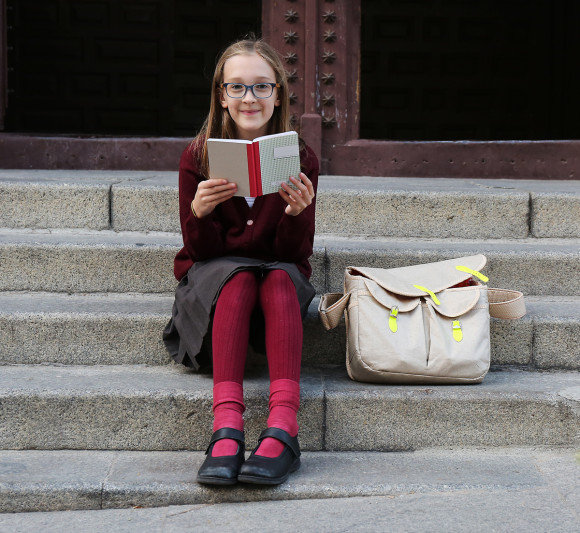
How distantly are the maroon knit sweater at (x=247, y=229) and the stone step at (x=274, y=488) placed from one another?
2.19 feet

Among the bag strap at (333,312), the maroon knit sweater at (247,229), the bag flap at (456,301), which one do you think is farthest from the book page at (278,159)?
the bag flap at (456,301)

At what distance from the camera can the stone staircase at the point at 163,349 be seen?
254 centimetres

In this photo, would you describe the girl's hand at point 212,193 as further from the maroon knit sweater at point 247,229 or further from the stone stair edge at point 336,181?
the stone stair edge at point 336,181

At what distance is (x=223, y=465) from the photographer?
2.21 meters

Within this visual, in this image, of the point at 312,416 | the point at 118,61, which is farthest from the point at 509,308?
the point at 118,61

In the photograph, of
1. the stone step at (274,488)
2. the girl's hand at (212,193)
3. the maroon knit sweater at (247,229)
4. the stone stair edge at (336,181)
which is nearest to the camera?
the stone step at (274,488)

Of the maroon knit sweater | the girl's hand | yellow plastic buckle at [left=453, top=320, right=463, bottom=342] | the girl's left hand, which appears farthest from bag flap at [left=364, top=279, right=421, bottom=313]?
the girl's hand

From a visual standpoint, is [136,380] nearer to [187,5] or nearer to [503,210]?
[503,210]

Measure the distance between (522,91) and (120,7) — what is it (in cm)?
415

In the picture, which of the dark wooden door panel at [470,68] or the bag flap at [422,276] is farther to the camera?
the dark wooden door panel at [470,68]

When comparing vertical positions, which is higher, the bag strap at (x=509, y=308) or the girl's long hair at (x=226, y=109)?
the girl's long hair at (x=226, y=109)

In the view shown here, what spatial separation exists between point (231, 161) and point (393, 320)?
77 centimetres

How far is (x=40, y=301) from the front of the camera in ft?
10.1

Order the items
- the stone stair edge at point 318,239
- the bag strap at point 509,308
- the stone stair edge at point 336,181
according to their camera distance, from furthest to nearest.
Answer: the stone stair edge at point 336,181 < the stone stair edge at point 318,239 < the bag strap at point 509,308
